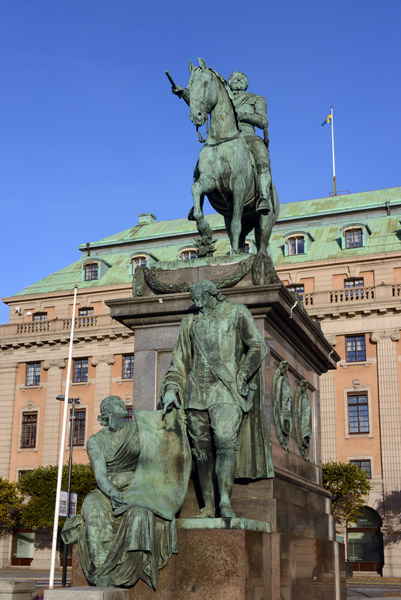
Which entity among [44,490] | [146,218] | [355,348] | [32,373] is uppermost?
[146,218]

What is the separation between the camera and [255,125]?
37.9 feet

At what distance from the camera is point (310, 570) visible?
381 inches

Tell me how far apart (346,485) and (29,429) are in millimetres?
25052

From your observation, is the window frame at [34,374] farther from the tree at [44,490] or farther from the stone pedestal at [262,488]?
the stone pedestal at [262,488]

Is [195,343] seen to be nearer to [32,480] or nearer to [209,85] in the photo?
[209,85]

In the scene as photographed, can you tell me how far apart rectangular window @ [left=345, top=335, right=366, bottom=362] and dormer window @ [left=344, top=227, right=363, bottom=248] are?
710 cm

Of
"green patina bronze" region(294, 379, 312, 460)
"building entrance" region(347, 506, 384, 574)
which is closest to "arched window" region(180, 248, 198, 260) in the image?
"building entrance" region(347, 506, 384, 574)

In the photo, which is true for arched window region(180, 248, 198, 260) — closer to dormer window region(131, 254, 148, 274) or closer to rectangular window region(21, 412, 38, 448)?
dormer window region(131, 254, 148, 274)

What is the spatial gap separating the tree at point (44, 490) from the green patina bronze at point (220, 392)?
41930 millimetres

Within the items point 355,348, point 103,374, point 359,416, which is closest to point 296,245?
point 355,348

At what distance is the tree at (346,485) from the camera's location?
45.0 m

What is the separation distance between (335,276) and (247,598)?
156 feet

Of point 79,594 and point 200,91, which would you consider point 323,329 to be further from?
point 79,594

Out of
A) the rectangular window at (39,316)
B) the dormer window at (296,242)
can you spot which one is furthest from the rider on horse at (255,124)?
the rectangular window at (39,316)
